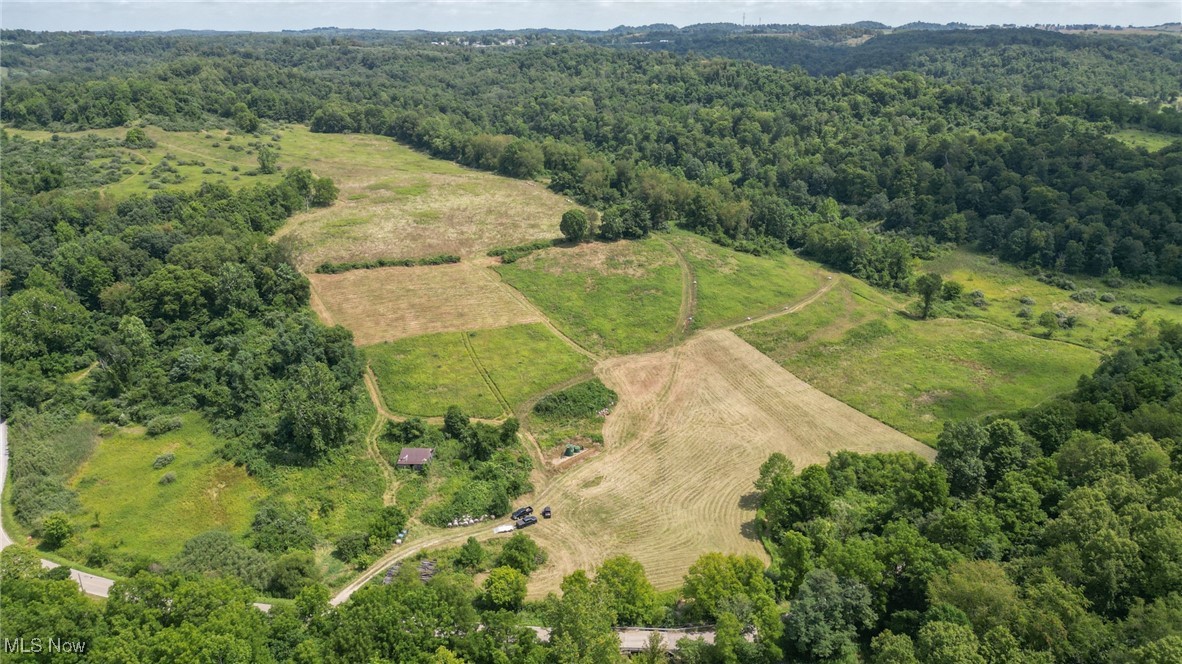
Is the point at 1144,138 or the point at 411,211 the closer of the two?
the point at 411,211

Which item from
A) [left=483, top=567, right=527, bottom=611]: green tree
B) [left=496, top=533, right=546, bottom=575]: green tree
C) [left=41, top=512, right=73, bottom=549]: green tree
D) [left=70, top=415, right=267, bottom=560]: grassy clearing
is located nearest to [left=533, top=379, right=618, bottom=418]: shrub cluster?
[left=496, top=533, right=546, bottom=575]: green tree

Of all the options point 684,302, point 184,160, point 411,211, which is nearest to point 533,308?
point 684,302

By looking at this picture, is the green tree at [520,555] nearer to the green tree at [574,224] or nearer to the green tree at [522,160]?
the green tree at [574,224]

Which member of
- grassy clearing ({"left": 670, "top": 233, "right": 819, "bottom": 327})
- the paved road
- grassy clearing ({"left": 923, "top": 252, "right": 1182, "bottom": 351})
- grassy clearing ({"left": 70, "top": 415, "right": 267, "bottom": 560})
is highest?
grassy clearing ({"left": 670, "top": 233, "right": 819, "bottom": 327})

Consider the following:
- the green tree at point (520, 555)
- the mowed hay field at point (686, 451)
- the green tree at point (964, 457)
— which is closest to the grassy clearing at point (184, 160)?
the mowed hay field at point (686, 451)

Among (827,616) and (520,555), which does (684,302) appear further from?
(827,616)

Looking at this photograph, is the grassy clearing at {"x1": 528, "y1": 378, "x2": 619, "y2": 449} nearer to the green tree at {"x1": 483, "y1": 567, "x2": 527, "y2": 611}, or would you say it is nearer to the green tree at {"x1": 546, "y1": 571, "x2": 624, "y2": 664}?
the green tree at {"x1": 483, "y1": 567, "x2": 527, "y2": 611}

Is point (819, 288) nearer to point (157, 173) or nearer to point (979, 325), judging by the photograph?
point (979, 325)
